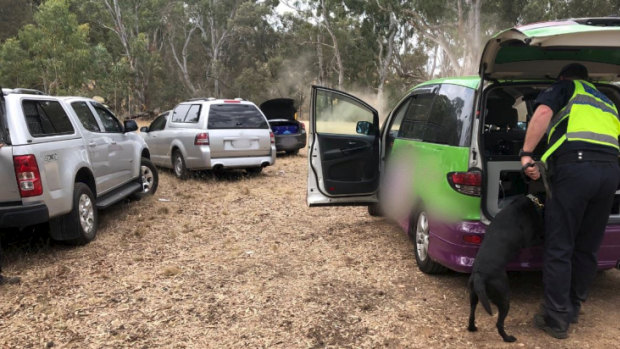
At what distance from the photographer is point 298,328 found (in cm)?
338

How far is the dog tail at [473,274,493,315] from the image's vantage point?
3.00 m

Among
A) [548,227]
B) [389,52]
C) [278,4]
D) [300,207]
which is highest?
[278,4]

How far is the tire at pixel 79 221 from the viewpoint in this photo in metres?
4.85

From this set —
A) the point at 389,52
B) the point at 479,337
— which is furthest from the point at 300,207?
the point at 389,52

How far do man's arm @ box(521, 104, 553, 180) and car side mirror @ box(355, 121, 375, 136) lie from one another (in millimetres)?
2004

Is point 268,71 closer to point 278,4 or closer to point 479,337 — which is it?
point 278,4

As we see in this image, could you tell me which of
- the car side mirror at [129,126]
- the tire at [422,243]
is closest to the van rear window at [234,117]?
the car side mirror at [129,126]

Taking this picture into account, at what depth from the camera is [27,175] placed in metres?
4.27

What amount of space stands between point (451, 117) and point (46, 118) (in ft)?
13.6

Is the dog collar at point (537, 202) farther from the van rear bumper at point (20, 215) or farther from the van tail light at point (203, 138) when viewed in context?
the van tail light at point (203, 138)

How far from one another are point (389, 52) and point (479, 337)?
33409mm

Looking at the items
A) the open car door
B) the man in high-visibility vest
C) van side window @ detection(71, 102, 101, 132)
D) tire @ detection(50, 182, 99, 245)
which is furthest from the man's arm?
van side window @ detection(71, 102, 101, 132)

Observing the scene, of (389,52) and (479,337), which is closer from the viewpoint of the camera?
(479,337)

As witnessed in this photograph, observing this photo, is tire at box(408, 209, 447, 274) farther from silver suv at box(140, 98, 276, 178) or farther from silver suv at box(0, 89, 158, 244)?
silver suv at box(140, 98, 276, 178)
